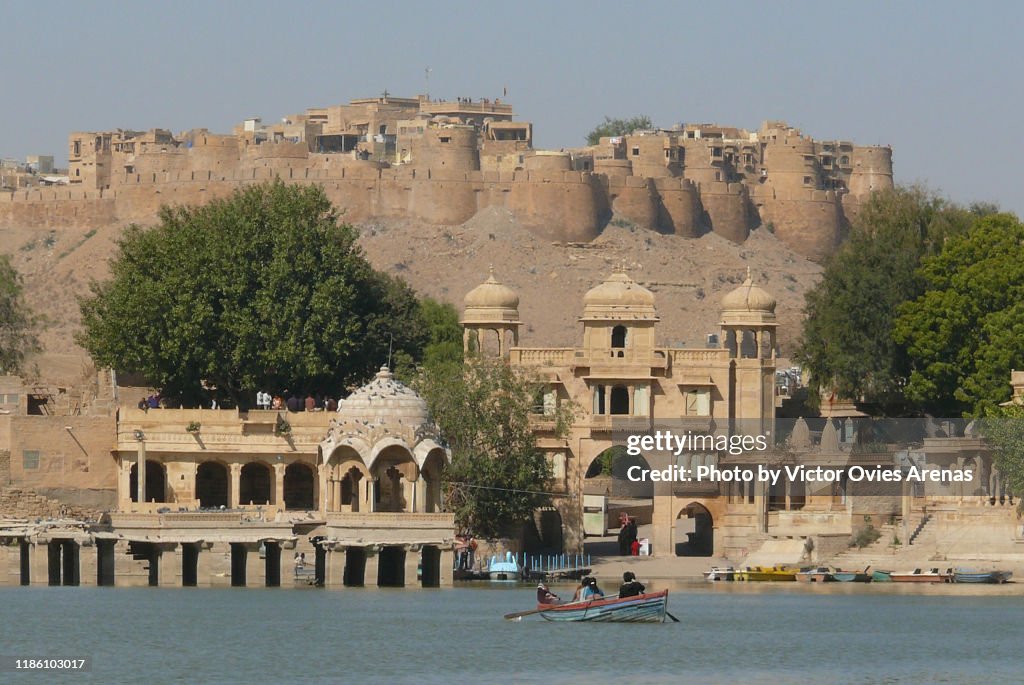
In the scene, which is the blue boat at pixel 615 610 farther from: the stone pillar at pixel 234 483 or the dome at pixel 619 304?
the dome at pixel 619 304

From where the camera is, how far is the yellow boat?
202ft

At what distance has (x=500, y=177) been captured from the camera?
376 feet

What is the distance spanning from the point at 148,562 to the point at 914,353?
20.2m

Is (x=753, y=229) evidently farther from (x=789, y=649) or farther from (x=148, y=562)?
(x=789, y=649)

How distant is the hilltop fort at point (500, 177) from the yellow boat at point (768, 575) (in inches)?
2083

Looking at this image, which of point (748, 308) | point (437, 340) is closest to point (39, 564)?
point (748, 308)

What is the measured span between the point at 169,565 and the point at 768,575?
12.6 metres

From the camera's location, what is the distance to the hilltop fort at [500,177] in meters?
115

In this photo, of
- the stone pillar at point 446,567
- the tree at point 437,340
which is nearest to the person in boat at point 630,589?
the stone pillar at point 446,567

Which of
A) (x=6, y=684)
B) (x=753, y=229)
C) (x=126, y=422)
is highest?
(x=753, y=229)

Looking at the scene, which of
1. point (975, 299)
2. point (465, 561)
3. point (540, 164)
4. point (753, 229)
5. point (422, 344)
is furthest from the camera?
point (753, 229)

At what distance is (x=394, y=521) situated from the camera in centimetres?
5781

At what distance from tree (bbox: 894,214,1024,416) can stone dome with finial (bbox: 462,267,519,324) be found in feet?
30.5

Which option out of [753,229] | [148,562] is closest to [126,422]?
[148,562]
